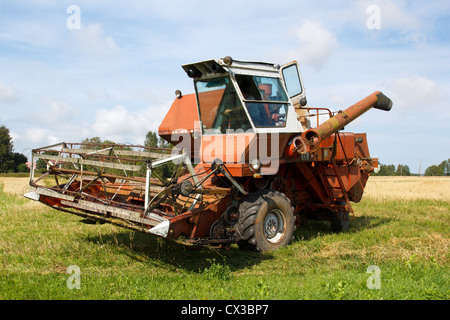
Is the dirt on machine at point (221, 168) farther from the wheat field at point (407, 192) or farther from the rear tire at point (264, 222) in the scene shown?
the wheat field at point (407, 192)

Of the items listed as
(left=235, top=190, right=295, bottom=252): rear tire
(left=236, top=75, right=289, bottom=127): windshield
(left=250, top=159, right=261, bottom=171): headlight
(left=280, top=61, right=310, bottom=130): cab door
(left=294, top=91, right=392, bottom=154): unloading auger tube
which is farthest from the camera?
(left=280, top=61, right=310, bottom=130): cab door

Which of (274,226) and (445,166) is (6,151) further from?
(445,166)

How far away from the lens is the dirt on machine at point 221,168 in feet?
20.2

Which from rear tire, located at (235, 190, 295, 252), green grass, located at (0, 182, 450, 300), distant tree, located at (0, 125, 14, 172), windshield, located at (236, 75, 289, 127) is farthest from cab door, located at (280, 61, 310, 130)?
distant tree, located at (0, 125, 14, 172)

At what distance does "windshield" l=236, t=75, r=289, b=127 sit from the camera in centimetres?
743

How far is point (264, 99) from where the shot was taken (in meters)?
7.66

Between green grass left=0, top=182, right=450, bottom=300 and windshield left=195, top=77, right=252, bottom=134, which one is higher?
windshield left=195, top=77, right=252, bottom=134

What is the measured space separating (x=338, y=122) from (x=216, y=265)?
4.35 m

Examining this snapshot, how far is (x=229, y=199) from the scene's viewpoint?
6992 millimetres

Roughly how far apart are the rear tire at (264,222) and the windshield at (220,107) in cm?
132

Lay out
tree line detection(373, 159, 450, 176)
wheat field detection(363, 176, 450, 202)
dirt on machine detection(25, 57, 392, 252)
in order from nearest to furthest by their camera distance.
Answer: dirt on machine detection(25, 57, 392, 252) < wheat field detection(363, 176, 450, 202) < tree line detection(373, 159, 450, 176)

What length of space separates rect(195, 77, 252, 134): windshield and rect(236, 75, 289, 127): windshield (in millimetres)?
211

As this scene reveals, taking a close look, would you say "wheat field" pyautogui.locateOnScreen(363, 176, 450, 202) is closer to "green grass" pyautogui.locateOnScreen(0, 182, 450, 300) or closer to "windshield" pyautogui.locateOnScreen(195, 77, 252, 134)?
"green grass" pyautogui.locateOnScreen(0, 182, 450, 300)
